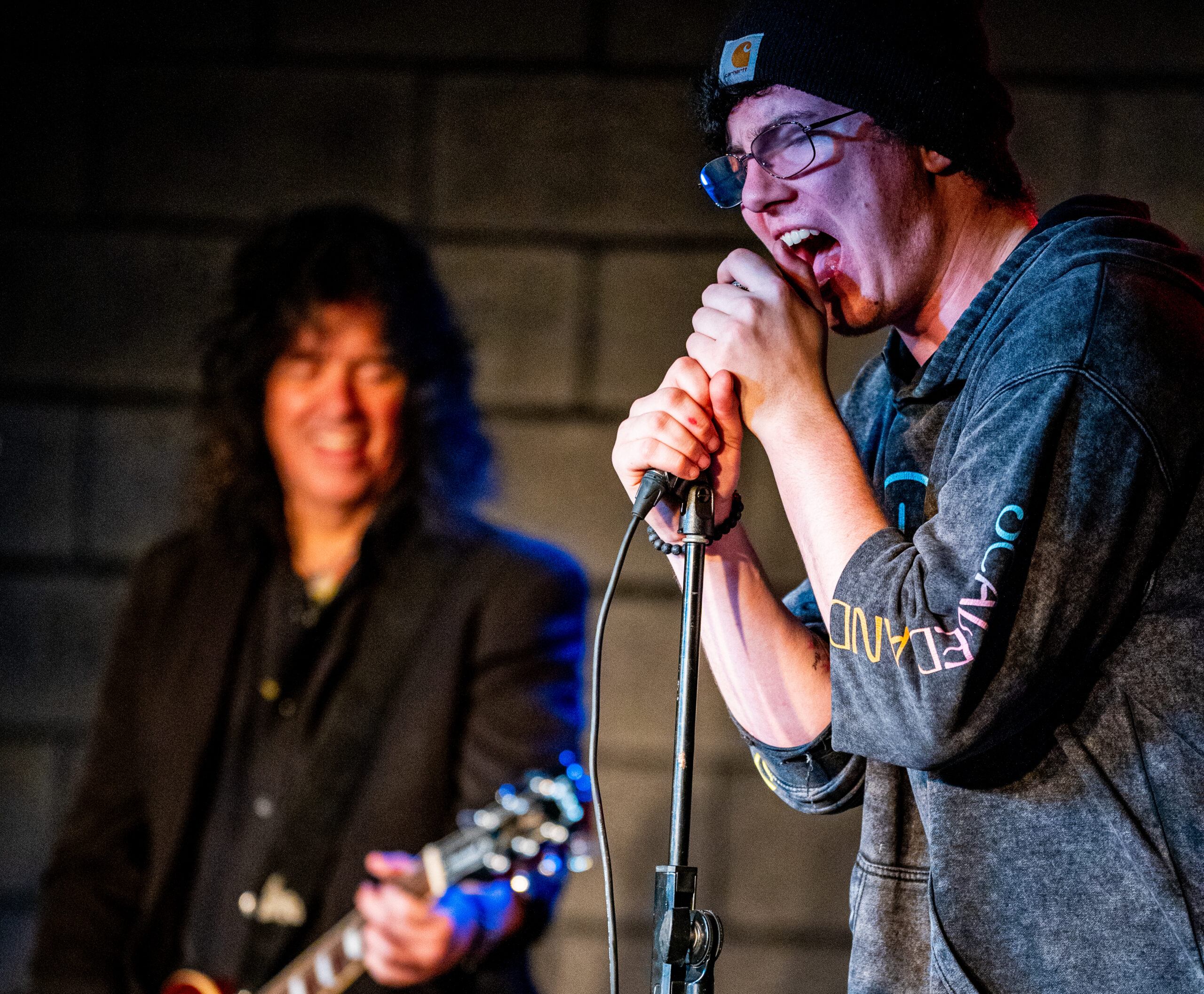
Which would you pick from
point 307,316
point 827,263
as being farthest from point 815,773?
point 307,316

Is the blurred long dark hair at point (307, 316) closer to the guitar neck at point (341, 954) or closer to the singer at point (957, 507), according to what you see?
the guitar neck at point (341, 954)

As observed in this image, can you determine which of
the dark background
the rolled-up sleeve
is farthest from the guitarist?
the rolled-up sleeve

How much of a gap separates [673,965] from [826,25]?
952 millimetres

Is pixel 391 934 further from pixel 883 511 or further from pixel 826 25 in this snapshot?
pixel 826 25

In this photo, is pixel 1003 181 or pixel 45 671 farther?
pixel 45 671

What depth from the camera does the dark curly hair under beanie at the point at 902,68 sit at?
1192 millimetres

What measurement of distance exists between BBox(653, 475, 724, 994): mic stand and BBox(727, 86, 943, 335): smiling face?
41 centimetres

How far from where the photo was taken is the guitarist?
2.22 m

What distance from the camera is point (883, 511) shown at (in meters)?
1.24

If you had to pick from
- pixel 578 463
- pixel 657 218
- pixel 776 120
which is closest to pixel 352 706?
pixel 578 463

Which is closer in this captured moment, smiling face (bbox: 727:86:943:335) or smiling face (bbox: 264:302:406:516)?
smiling face (bbox: 727:86:943:335)

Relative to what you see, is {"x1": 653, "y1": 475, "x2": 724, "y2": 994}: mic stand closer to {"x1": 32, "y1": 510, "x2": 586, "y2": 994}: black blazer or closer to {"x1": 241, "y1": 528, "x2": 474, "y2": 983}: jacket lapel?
{"x1": 32, "y1": 510, "x2": 586, "y2": 994}: black blazer

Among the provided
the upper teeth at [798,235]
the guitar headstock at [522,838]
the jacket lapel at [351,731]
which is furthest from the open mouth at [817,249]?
the jacket lapel at [351,731]

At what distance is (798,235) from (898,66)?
199 millimetres
